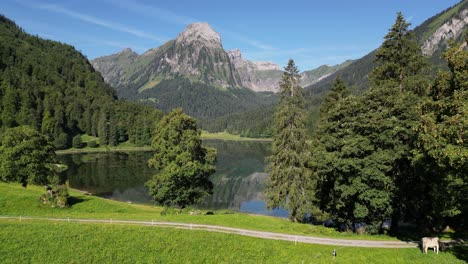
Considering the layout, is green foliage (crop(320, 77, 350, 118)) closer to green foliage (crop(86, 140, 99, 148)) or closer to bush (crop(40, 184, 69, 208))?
bush (crop(40, 184, 69, 208))

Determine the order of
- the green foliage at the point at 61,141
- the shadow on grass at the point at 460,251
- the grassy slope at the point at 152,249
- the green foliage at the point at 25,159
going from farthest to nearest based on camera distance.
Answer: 1. the green foliage at the point at 61,141
2. the green foliage at the point at 25,159
3. the shadow on grass at the point at 460,251
4. the grassy slope at the point at 152,249

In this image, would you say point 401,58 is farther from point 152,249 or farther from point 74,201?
point 74,201

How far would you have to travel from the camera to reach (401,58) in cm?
4425

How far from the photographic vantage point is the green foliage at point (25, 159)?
63.2 metres

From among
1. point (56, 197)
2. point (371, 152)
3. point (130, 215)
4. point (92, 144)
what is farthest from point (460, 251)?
point (92, 144)

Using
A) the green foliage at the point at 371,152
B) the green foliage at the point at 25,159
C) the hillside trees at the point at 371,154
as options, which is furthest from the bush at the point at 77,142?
the green foliage at the point at 371,152

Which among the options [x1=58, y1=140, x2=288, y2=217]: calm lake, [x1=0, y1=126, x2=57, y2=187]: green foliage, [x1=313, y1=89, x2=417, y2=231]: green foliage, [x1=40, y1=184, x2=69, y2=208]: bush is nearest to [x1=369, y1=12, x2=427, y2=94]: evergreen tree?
[x1=313, y1=89, x2=417, y2=231]: green foliage

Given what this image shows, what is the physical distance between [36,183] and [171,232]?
156 ft

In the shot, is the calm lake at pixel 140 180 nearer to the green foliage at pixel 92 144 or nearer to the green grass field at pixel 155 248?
the green foliage at pixel 92 144

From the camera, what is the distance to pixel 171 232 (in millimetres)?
31828

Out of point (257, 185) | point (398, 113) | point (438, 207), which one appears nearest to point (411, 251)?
point (438, 207)

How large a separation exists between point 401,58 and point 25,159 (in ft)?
218

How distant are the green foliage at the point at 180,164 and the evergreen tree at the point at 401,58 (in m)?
27.6

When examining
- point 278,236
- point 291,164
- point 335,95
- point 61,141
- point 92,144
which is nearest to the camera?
point 278,236
